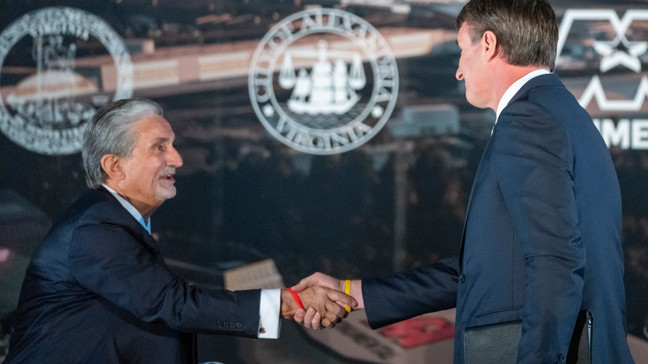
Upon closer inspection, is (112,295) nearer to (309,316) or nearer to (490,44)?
(309,316)

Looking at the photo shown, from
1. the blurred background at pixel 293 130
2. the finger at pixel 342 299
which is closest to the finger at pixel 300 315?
the finger at pixel 342 299

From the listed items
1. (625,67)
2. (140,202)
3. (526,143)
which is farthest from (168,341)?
(625,67)

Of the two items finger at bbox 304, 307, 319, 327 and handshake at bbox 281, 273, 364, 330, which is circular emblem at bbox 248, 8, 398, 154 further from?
finger at bbox 304, 307, 319, 327

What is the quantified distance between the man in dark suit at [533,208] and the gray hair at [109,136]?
38.8 inches

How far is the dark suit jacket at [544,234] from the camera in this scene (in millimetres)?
1478

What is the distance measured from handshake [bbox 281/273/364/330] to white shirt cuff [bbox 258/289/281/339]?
0.81 feet

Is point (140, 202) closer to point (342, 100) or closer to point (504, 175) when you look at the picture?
point (504, 175)

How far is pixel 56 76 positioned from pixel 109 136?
1690mm

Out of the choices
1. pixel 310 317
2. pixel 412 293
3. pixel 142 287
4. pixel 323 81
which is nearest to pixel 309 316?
pixel 310 317

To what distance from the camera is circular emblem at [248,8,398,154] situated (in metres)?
3.41

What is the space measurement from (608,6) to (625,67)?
297 mm

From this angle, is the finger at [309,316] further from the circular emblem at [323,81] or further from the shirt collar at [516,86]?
the circular emblem at [323,81]

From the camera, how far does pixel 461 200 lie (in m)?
3.42

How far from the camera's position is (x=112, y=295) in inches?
74.0
